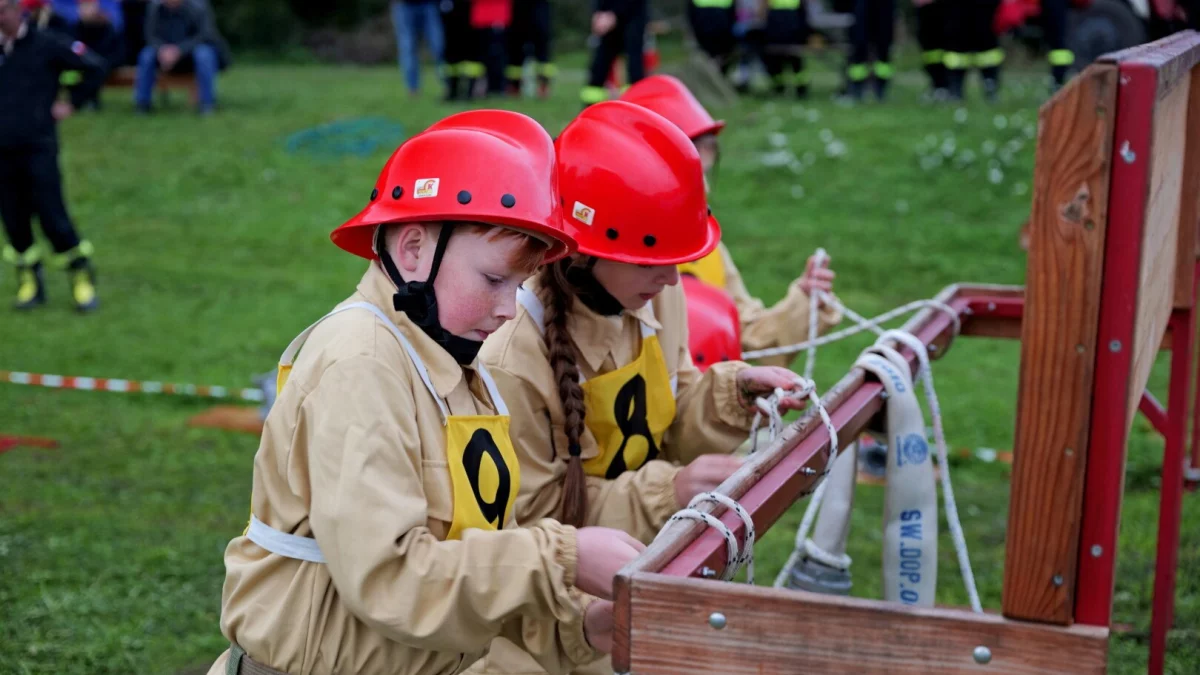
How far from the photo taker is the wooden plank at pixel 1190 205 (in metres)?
A: 3.17

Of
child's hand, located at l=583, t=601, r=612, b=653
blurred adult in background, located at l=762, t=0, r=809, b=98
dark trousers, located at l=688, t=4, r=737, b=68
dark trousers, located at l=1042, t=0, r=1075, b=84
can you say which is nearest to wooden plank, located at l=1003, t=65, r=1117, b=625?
child's hand, located at l=583, t=601, r=612, b=653

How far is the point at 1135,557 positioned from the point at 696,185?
3.33m

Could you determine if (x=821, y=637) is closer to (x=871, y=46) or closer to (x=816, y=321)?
(x=816, y=321)

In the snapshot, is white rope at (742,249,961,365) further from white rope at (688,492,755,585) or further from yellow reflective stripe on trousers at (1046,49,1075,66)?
yellow reflective stripe on trousers at (1046,49,1075,66)

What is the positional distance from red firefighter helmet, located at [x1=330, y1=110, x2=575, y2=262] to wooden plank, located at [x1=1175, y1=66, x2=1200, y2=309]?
158 centimetres

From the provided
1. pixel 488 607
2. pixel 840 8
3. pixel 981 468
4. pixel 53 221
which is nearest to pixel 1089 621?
pixel 488 607

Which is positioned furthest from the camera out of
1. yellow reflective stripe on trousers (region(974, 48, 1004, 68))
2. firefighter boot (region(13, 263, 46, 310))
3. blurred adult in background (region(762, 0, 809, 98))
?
blurred adult in background (region(762, 0, 809, 98))

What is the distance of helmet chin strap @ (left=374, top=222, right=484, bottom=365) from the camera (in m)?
2.34

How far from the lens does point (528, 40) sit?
18438 millimetres

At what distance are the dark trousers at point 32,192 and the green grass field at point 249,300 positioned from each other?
686 mm

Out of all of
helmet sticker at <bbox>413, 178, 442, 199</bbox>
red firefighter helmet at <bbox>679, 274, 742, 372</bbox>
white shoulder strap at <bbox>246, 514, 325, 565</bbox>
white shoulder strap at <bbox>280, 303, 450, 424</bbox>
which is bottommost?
red firefighter helmet at <bbox>679, 274, 742, 372</bbox>

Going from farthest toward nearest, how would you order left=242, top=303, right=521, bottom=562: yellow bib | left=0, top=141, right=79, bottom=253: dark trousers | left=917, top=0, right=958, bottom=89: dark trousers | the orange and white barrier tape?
1. left=917, top=0, right=958, bottom=89: dark trousers
2. left=0, top=141, right=79, bottom=253: dark trousers
3. the orange and white barrier tape
4. left=242, top=303, right=521, bottom=562: yellow bib

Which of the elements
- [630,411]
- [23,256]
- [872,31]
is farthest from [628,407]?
[872,31]

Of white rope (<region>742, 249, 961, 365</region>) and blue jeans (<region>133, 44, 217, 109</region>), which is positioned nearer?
white rope (<region>742, 249, 961, 365</region>)
